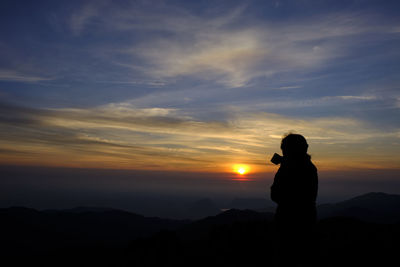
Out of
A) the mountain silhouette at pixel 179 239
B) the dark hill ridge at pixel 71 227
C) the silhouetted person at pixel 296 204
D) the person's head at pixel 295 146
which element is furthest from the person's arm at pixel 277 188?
the dark hill ridge at pixel 71 227

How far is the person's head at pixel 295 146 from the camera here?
20.1ft

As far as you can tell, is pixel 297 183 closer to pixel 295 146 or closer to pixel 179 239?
pixel 295 146

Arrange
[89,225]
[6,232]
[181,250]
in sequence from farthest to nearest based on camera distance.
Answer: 1. [89,225]
2. [6,232]
3. [181,250]

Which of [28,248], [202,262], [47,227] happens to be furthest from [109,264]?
[47,227]

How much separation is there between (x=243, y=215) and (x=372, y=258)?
7576 centimetres

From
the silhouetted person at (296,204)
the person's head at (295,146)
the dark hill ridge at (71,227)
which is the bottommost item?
the dark hill ridge at (71,227)

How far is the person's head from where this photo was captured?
20.1ft

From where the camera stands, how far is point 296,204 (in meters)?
6.10

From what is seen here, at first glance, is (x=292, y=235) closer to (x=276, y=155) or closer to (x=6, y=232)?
(x=276, y=155)

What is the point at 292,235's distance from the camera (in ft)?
19.7

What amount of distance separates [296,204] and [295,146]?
52.9 inches

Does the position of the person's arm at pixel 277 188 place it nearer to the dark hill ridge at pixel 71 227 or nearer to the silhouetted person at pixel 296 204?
the silhouetted person at pixel 296 204

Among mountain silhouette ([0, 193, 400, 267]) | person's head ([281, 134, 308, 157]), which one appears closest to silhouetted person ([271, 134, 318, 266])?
person's head ([281, 134, 308, 157])

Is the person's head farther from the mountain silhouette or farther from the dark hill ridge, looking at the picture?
the dark hill ridge
